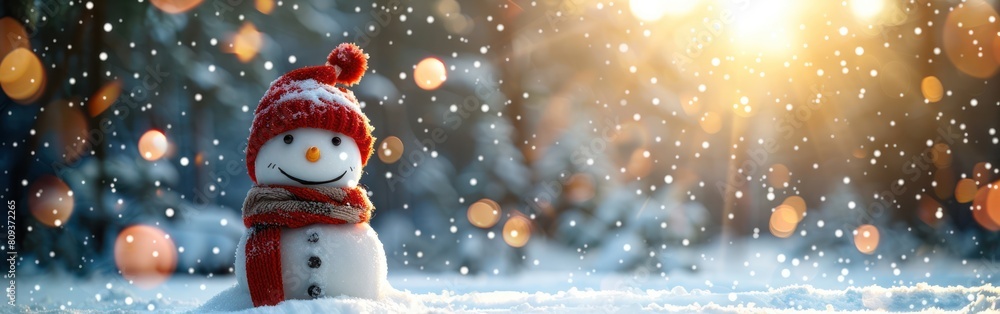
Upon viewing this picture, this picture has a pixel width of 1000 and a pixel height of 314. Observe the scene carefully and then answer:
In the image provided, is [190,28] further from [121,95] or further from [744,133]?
[744,133]

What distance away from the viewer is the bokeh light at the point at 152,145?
3.16 m

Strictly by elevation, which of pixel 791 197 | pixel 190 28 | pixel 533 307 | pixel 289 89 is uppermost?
pixel 190 28

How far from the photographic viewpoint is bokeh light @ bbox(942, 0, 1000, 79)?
3387 millimetres

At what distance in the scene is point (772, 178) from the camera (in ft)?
11.3

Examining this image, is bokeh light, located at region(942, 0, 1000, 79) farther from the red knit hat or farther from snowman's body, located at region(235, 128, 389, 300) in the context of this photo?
snowman's body, located at region(235, 128, 389, 300)

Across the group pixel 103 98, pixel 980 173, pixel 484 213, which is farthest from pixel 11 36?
pixel 980 173

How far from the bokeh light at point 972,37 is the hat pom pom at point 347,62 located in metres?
2.82

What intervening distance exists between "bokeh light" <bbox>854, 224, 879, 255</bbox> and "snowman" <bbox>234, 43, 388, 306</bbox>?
8.39 feet

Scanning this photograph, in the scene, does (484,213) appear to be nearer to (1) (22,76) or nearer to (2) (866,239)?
(2) (866,239)

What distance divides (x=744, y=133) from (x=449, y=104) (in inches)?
52.1

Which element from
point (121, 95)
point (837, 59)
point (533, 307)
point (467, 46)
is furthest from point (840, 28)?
point (121, 95)

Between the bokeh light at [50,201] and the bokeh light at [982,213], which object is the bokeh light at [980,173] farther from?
the bokeh light at [50,201]

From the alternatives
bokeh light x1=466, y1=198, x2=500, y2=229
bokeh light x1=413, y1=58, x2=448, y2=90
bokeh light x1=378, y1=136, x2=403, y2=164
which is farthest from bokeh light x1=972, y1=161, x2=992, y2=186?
bokeh light x1=378, y1=136, x2=403, y2=164

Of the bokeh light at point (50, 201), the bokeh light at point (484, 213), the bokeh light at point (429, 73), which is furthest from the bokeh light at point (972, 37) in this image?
the bokeh light at point (50, 201)
